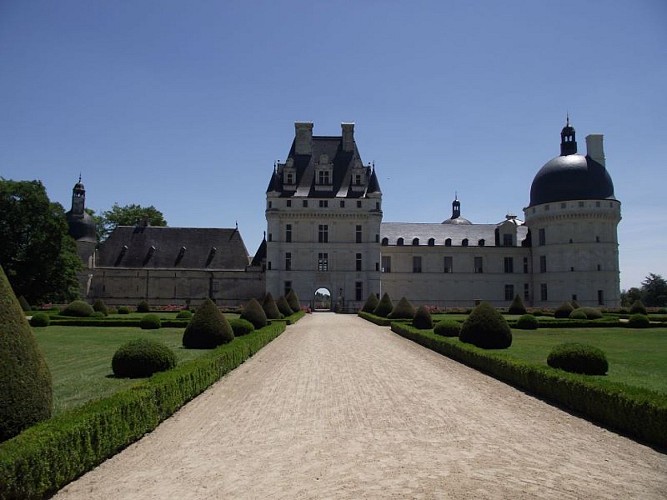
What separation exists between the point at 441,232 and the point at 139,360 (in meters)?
46.8

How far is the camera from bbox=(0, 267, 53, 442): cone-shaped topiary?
5.48 m

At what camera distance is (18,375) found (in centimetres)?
557

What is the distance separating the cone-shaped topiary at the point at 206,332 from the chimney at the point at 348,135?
126 feet

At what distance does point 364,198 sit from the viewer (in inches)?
1977

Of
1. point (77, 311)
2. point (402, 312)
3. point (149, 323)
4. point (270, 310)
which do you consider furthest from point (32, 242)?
point (402, 312)

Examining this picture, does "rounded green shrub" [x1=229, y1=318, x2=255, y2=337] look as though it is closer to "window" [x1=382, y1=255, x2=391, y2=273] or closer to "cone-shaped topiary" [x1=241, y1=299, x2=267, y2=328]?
"cone-shaped topiary" [x1=241, y1=299, x2=267, y2=328]

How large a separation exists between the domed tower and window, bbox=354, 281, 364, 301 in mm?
16899

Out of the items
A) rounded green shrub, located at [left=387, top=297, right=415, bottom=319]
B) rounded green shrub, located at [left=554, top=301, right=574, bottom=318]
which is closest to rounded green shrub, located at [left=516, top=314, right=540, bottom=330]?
rounded green shrub, located at [left=387, top=297, right=415, bottom=319]

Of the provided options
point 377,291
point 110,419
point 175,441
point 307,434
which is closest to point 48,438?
point 110,419

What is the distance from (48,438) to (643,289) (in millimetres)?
81874

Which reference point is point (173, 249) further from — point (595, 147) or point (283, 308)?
point (595, 147)

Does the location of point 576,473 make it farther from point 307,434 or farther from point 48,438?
point 48,438

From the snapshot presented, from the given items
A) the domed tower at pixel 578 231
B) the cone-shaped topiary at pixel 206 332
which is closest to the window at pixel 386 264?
the domed tower at pixel 578 231

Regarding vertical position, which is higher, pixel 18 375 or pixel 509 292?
pixel 509 292
